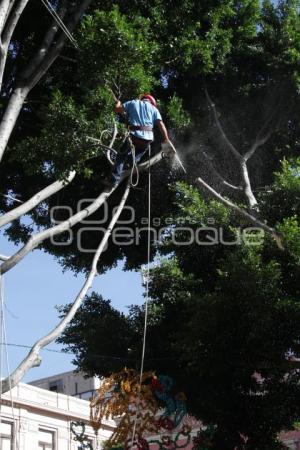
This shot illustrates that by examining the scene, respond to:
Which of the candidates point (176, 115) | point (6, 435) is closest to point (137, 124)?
point (176, 115)

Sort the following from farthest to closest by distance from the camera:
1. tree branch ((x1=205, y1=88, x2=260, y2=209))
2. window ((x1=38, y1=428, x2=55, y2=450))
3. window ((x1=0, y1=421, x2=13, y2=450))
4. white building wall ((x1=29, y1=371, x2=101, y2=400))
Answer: white building wall ((x1=29, y1=371, x2=101, y2=400)) → window ((x1=38, y1=428, x2=55, y2=450)) → window ((x1=0, y1=421, x2=13, y2=450)) → tree branch ((x1=205, y1=88, x2=260, y2=209))

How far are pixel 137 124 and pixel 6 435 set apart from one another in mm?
17577

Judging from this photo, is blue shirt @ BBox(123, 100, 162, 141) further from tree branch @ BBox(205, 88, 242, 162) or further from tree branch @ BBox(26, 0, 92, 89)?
tree branch @ BBox(205, 88, 242, 162)

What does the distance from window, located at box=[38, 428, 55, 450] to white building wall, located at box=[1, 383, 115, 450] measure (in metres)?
0.09

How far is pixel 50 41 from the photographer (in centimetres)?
1062

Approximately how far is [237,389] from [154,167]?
149 inches

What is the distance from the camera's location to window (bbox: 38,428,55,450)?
86.7 feet

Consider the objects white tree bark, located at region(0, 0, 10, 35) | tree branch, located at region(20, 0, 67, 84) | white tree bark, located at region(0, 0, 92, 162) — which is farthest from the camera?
tree branch, located at region(20, 0, 67, 84)

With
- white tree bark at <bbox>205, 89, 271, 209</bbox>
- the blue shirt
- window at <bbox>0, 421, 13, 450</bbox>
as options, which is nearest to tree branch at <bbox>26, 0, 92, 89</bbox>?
the blue shirt

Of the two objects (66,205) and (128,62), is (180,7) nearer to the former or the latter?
(128,62)

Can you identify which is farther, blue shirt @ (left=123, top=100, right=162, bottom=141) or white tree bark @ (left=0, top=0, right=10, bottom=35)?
blue shirt @ (left=123, top=100, right=162, bottom=141)

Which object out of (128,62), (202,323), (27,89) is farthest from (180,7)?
(202,323)

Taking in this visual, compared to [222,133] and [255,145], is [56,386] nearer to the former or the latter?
[255,145]

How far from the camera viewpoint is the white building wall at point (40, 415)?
24.9 m
